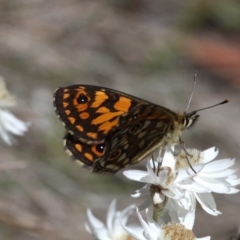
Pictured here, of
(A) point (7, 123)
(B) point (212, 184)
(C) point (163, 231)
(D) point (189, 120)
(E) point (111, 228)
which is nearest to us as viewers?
(C) point (163, 231)

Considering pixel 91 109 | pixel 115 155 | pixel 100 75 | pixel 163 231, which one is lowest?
pixel 163 231

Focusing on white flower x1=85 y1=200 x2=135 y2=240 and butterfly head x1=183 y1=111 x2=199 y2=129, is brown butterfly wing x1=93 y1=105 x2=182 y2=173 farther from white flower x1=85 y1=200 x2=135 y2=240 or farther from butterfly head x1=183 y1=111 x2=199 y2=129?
white flower x1=85 y1=200 x2=135 y2=240

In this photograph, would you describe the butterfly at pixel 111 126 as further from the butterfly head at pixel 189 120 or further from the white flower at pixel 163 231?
the white flower at pixel 163 231

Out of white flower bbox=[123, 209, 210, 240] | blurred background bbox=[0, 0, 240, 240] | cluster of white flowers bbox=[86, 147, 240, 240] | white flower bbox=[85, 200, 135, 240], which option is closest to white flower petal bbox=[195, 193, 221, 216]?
cluster of white flowers bbox=[86, 147, 240, 240]

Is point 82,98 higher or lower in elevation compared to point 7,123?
lower

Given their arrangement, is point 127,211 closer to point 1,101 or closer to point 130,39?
point 1,101

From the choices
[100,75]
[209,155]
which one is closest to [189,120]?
[209,155]

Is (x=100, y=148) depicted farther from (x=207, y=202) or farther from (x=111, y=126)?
(x=207, y=202)
